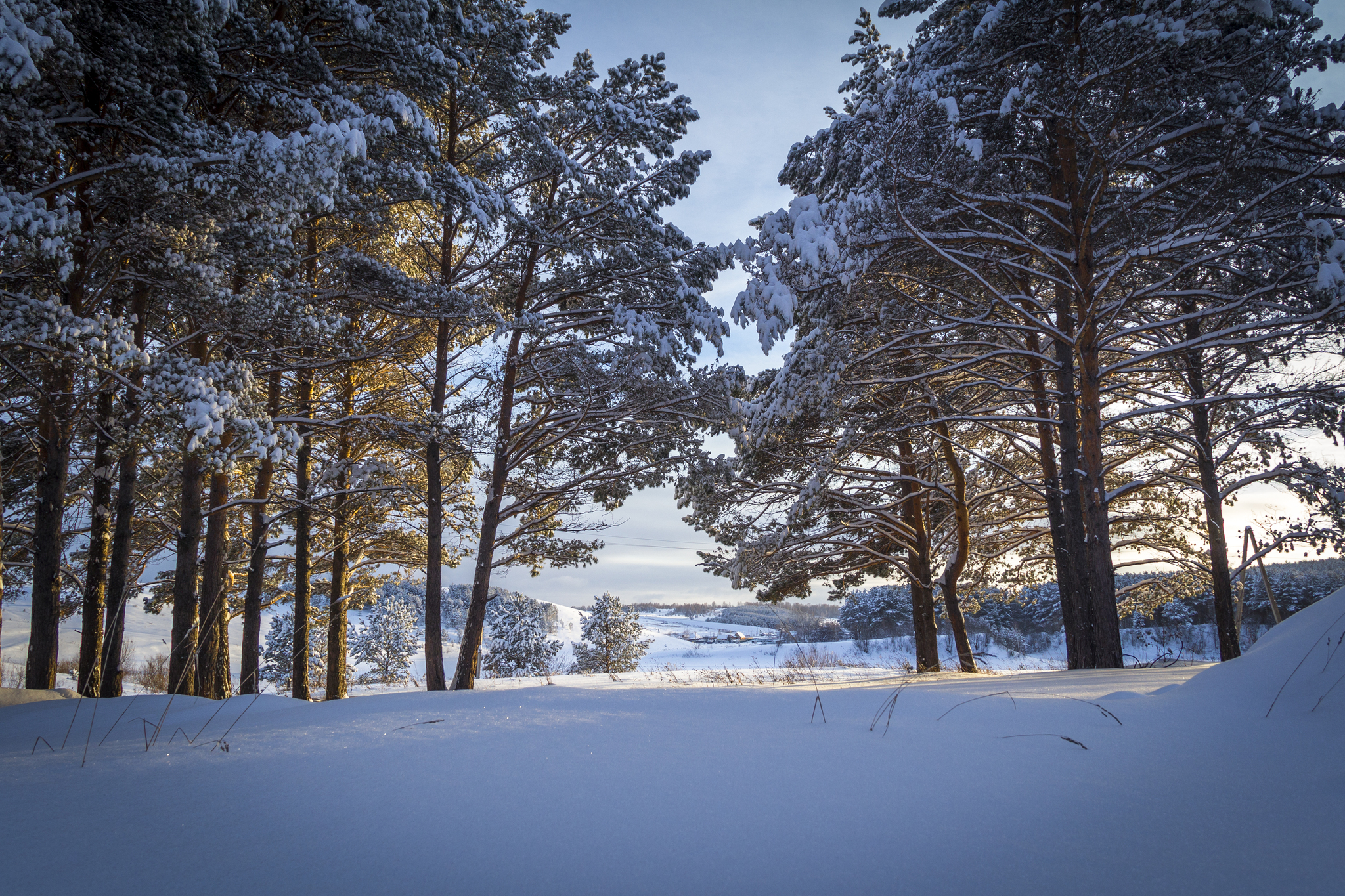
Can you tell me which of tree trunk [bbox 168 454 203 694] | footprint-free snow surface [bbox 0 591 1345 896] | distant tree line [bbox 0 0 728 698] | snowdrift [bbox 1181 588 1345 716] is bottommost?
footprint-free snow surface [bbox 0 591 1345 896]

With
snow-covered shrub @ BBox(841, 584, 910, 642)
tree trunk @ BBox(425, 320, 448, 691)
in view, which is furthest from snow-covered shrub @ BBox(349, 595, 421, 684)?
snow-covered shrub @ BBox(841, 584, 910, 642)

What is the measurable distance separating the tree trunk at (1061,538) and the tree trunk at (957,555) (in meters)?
1.28

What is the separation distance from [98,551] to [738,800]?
979 centimetres

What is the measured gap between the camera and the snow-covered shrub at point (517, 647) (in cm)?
3472

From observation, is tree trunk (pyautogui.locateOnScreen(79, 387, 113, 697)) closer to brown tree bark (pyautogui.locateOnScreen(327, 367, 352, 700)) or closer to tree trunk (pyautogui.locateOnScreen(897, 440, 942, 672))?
brown tree bark (pyautogui.locateOnScreen(327, 367, 352, 700))

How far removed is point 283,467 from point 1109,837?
1415cm

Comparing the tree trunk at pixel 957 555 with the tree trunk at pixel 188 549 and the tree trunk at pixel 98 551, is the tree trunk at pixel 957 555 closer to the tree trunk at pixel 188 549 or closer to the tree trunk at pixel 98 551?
the tree trunk at pixel 188 549

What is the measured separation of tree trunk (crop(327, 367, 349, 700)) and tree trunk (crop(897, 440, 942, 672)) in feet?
35.5

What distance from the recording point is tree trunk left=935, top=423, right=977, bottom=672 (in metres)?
10.4

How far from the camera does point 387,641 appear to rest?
3856 centimetres

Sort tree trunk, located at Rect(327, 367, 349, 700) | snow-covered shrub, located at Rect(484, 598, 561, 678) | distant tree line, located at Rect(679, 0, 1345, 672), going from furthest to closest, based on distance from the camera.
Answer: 1. snow-covered shrub, located at Rect(484, 598, 561, 678)
2. tree trunk, located at Rect(327, 367, 349, 700)
3. distant tree line, located at Rect(679, 0, 1345, 672)

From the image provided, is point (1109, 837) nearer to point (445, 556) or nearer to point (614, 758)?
point (614, 758)

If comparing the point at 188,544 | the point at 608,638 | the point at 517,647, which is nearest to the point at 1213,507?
the point at 188,544

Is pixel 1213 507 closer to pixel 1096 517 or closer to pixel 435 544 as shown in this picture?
pixel 1096 517
